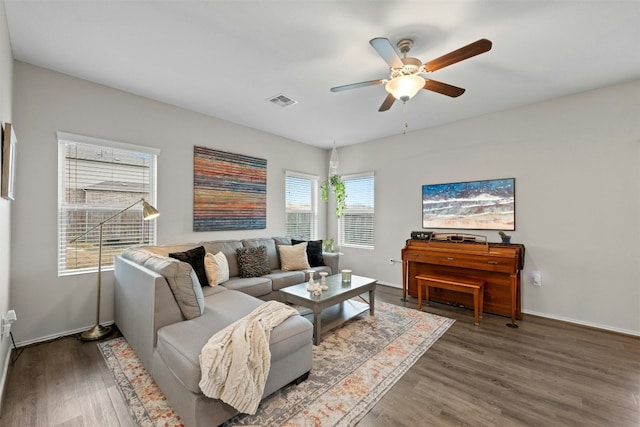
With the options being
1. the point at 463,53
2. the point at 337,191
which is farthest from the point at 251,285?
the point at 463,53

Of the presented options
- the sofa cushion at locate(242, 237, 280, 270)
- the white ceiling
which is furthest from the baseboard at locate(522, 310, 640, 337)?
the sofa cushion at locate(242, 237, 280, 270)

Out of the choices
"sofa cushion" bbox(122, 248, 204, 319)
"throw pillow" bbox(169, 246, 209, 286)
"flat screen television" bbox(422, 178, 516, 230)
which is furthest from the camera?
"flat screen television" bbox(422, 178, 516, 230)

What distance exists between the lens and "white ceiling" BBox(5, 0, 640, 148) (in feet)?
6.22

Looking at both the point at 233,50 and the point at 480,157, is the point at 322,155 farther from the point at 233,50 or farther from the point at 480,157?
the point at 233,50

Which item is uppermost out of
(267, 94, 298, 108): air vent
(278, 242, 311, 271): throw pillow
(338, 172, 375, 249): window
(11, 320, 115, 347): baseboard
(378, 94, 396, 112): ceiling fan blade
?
(267, 94, 298, 108): air vent

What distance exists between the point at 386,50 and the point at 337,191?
3.46 meters

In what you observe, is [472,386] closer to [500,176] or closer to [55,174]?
[500,176]

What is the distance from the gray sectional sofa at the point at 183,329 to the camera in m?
1.55

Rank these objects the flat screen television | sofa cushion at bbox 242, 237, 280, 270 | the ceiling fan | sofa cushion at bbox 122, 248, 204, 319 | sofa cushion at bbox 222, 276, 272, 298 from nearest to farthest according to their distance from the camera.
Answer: the ceiling fan → sofa cushion at bbox 122, 248, 204, 319 → sofa cushion at bbox 222, 276, 272, 298 → the flat screen television → sofa cushion at bbox 242, 237, 280, 270

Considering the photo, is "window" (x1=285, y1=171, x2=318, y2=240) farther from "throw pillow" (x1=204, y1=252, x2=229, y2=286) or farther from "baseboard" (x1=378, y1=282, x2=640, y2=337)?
"baseboard" (x1=378, y1=282, x2=640, y2=337)

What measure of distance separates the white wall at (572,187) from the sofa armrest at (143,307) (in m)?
3.94

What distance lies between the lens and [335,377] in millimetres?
2105

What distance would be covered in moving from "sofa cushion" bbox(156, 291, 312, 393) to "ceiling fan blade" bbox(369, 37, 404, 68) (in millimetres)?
1983

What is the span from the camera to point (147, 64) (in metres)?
2.59
